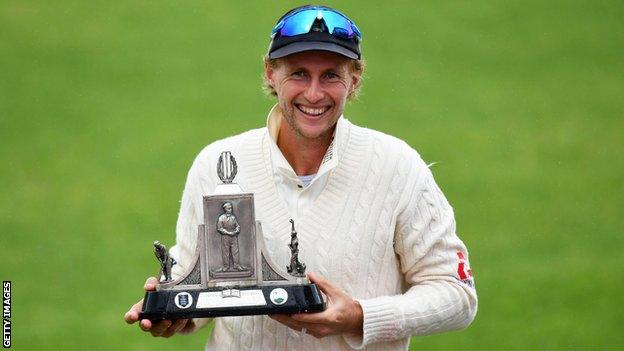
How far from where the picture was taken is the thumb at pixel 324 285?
4367mm

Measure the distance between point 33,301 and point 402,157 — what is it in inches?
267

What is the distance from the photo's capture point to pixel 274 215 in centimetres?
457

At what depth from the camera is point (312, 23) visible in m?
4.49

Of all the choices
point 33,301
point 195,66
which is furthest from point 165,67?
point 33,301

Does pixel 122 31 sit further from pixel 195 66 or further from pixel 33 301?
pixel 33 301

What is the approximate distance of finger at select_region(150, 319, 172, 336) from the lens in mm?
4398

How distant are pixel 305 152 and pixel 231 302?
1.92 feet

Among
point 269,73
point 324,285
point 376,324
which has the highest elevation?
point 269,73

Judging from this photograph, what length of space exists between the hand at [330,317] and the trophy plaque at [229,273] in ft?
0.10

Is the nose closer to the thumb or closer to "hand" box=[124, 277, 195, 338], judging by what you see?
the thumb

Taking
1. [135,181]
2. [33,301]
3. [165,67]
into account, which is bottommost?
[33,301]

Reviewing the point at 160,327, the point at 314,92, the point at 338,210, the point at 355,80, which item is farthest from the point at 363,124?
the point at 160,327

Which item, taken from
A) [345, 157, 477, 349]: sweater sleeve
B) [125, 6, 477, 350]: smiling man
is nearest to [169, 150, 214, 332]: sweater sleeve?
[125, 6, 477, 350]: smiling man

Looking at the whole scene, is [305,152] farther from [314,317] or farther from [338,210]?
[314,317]
